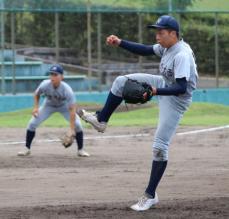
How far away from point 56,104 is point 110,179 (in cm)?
370

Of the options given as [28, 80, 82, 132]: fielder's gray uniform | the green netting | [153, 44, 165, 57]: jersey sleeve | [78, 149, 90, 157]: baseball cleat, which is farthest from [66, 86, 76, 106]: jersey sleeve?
the green netting

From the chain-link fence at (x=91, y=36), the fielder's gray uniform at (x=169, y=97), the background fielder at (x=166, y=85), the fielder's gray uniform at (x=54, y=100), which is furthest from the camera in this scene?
the chain-link fence at (x=91, y=36)

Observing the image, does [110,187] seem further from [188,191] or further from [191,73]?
[191,73]

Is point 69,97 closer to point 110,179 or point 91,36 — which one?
point 110,179

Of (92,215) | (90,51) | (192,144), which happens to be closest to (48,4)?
(90,51)

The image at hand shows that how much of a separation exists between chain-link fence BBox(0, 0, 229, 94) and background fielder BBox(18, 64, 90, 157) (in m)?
12.2

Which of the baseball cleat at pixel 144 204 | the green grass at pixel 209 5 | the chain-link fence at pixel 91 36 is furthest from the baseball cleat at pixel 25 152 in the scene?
the green grass at pixel 209 5

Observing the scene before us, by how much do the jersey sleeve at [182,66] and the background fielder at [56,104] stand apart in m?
5.82

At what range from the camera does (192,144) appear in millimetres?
15891

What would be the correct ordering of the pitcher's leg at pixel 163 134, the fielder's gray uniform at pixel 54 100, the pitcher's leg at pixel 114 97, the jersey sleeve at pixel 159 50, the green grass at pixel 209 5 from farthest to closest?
the green grass at pixel 209 5 → the fielder's gray uniform at pixel 54 100 → the jersey sleeve at pixel 159 50 → the pitcher's leg at pixel 114 97 → the pitcher's leg at pixel 163 134

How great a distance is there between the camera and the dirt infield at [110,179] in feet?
26.4

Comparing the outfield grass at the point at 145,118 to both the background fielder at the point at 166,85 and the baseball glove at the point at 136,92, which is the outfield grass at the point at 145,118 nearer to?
the background fielder at the point at 166,85

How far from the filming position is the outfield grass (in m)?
20.6

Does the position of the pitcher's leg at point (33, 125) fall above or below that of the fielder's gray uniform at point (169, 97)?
below
